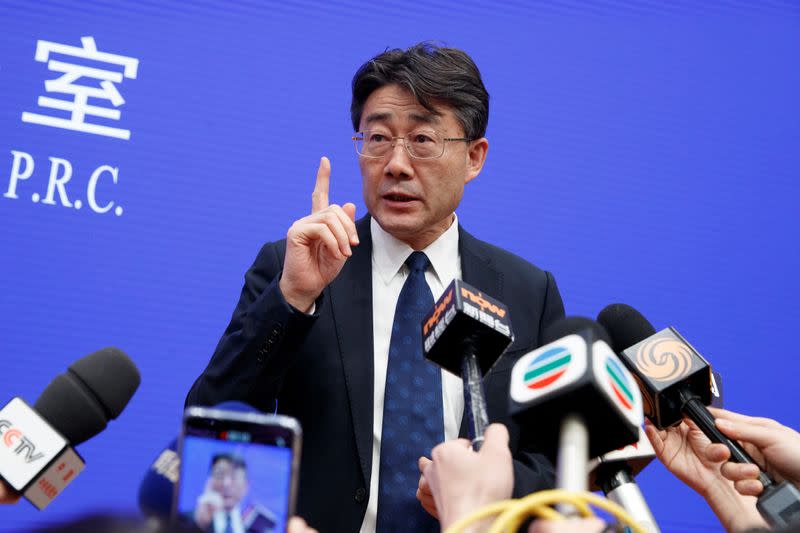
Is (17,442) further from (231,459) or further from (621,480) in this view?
(621,480)

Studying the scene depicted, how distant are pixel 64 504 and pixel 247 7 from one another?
1297 mm

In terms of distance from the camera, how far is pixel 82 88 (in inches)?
86.5

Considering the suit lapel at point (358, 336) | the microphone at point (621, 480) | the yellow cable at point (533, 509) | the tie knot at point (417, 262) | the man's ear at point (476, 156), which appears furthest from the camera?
the man's ear at point (476, 156)

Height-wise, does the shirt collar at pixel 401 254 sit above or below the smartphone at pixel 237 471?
above

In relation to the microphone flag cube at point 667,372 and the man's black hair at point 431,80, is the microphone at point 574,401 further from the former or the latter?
the man's black hair at point 431,80

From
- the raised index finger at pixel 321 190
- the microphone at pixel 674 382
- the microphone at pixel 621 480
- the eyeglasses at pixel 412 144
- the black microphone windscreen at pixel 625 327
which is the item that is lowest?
the microphone at pixel 621 480

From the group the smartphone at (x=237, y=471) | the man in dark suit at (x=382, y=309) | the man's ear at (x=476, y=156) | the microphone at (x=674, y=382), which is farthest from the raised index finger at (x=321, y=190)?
the smartphone at (x=237, y=471)

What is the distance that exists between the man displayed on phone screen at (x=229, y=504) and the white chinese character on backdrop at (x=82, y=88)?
5.16 ft

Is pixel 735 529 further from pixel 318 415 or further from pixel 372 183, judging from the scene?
pixel 372 183

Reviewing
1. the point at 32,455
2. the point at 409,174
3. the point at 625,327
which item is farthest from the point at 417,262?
the point at 32,455

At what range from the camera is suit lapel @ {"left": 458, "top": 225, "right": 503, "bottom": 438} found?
1.75 metres

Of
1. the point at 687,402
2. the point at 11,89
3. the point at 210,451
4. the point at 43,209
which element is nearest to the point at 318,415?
the point at 687,402

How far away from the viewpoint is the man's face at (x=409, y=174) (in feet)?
5.74

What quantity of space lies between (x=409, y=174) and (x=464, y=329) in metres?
0.70
